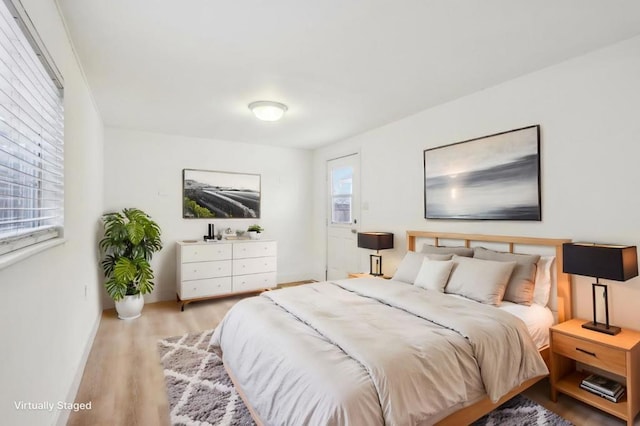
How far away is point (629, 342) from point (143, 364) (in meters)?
3.53

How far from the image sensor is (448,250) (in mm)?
3283

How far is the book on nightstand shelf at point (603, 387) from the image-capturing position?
2.06 meters

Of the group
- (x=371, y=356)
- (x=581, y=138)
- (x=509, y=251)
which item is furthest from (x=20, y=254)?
(x=581, y=138)

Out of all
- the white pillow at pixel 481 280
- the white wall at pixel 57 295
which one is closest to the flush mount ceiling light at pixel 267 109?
the white wall at pixel 57 295

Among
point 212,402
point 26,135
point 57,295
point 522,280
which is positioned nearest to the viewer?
point 26,135

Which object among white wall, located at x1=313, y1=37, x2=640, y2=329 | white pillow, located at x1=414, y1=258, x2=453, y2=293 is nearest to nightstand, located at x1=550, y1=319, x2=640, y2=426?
white wall, located at x1=313, y1=37, x2=640, y2=329

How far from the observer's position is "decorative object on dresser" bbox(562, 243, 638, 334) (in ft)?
6.63

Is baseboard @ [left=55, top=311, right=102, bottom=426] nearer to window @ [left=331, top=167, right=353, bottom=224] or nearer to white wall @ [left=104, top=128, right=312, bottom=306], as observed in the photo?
white wall @ [left=104, top=128, right=312, bottom=306]

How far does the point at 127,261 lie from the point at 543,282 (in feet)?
13.7

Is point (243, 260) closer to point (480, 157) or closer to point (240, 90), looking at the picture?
point (240, 90)

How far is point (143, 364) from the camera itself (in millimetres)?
2770

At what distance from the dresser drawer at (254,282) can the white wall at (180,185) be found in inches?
28.4

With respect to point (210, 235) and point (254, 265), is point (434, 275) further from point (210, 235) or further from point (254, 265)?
point (210, 235)

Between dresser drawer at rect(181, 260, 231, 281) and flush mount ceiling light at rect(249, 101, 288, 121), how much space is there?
85.4 inches
